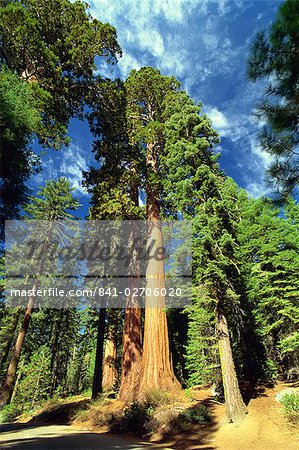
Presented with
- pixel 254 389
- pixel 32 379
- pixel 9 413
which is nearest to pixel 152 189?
pixel 254 389

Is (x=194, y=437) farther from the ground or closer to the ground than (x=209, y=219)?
closer to the ground

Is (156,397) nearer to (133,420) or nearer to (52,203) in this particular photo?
(133,420)

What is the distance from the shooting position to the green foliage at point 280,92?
18.9 ft

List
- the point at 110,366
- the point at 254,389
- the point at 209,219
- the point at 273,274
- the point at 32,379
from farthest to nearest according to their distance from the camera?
the point at 32,379 < the point at 110,366 < the point at 273,274 < the point at 254,389 < the point at 209,219

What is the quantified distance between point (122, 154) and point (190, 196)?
546cm

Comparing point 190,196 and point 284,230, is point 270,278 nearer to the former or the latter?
point 284,230

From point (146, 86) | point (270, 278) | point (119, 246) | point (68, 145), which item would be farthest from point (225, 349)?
point (146, 86)

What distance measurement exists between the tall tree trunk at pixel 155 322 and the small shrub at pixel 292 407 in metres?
3.72

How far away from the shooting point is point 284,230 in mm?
14156

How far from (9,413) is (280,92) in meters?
24.4

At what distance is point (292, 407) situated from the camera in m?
7.82

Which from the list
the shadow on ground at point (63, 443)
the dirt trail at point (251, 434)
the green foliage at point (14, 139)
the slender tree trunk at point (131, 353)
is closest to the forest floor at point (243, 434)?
the dirt trail at point (251, 434)

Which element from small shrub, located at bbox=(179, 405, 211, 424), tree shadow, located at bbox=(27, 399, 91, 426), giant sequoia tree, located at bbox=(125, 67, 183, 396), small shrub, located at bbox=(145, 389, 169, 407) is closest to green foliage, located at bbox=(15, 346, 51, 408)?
tree shadow, located at bbox=(27, 399, 91, 426)

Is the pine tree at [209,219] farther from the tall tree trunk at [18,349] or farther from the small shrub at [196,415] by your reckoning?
the tall tree trunk at [18,349]
